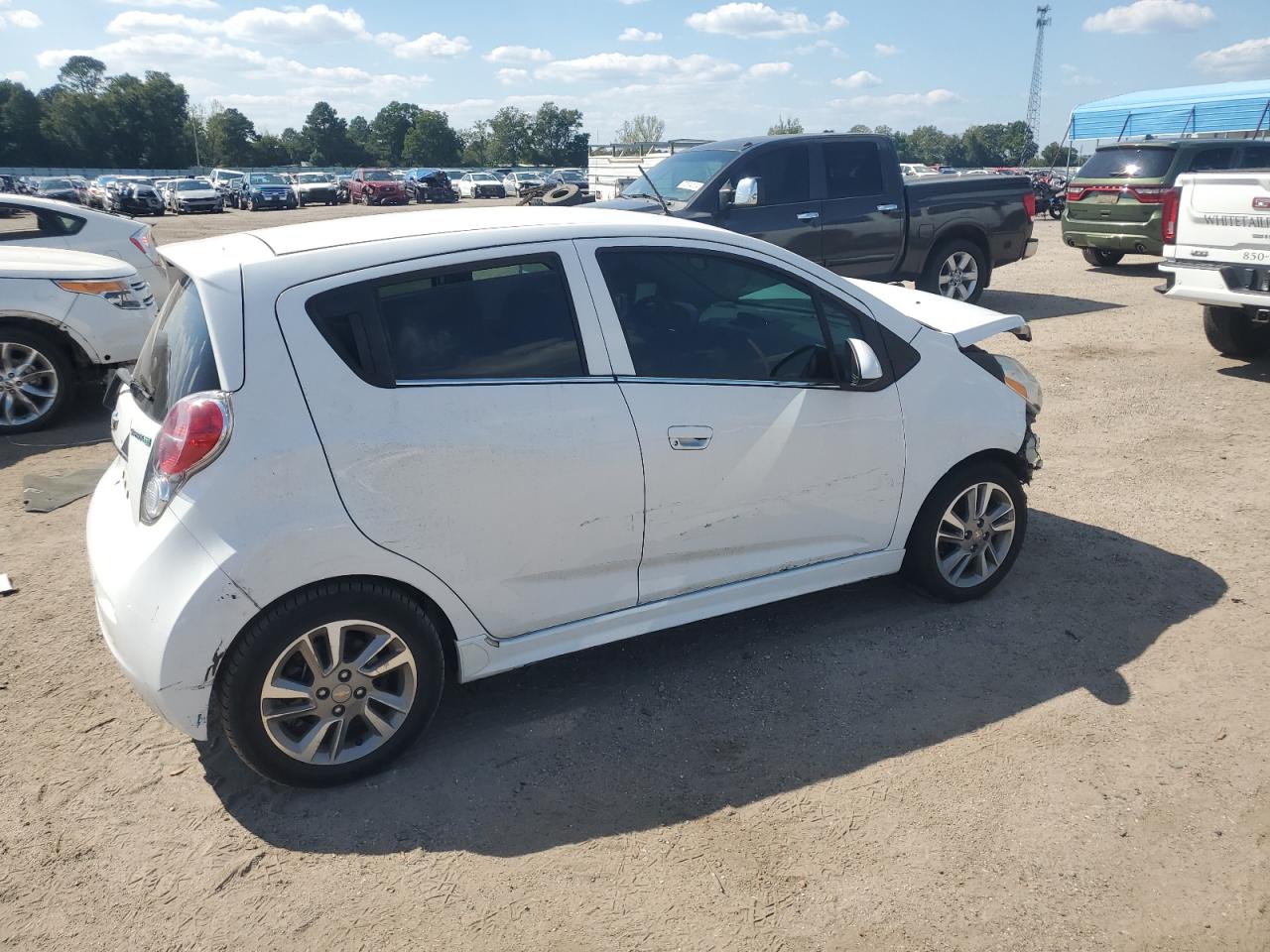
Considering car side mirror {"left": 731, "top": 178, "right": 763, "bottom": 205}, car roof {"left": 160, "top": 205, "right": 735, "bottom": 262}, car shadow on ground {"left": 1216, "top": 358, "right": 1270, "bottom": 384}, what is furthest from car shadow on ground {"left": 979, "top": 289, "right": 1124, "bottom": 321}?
car roof {"left": 160, "top": 205, "right": 735, "bottom": 262}

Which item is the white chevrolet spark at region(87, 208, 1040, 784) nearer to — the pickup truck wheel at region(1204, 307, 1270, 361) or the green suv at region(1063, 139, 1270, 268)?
the pickup truck wheel at region(1204, 307, 1270, 361)

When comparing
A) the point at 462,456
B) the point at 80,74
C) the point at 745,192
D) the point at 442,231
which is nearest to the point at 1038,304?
the point at 745,192

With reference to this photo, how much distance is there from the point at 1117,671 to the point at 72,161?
103714mm

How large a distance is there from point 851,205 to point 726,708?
7840 mm

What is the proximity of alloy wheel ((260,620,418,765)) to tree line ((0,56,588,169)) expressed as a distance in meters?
99.3

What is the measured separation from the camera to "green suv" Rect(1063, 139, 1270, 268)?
13.7 m

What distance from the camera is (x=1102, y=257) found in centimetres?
1551

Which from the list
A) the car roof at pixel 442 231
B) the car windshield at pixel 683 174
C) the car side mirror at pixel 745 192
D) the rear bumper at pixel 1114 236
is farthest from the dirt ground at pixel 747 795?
the rear bumper at pixel 1114 236

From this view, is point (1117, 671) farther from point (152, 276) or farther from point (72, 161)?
point (72, 161)

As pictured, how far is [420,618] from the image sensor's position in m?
3.10

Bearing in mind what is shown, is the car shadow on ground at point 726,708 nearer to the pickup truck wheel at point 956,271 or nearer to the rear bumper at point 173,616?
the rear bumper at point 173,616

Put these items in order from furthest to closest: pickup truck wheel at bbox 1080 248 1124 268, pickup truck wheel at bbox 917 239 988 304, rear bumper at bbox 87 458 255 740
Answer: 1. pickup truck wheel at bbox 1080 248 1124 268
2. pickup truck wheel at bbox 917 239 988 304
3. rear bumper at bbox 87 458 255 740

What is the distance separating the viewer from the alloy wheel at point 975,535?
4.20 metres

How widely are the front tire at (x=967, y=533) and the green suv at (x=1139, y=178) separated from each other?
11458mm
